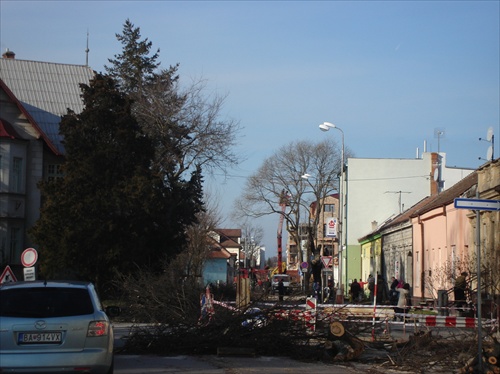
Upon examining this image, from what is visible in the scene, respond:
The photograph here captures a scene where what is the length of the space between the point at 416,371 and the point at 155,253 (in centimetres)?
2146

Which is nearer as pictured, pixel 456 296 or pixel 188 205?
pixel 456 296

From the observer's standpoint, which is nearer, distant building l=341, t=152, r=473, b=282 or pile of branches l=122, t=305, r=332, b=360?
pile of branches l=122, t=305, r=332, b=360

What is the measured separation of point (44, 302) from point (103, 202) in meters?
22.1

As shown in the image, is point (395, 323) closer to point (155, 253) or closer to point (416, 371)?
point (416, 371)

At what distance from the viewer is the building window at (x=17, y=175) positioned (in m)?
42.1

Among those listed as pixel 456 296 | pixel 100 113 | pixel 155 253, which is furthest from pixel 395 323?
pixel 100 113

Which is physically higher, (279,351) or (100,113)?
(100,113)

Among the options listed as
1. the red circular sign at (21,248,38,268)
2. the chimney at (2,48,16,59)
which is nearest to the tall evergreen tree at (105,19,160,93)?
the chimney at (2,48,16,59)

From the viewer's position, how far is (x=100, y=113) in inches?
1394

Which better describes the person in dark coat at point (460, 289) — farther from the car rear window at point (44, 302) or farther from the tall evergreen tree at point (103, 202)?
the car rear window at point (44, 302)

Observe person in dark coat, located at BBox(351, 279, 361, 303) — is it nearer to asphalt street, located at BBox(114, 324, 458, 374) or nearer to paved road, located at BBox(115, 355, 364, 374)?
asphalt street, located at BBox(114, 324, 458, 374)

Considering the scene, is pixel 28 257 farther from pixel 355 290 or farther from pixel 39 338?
pixel 355 290

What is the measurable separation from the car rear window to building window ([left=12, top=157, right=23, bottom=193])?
103 feet

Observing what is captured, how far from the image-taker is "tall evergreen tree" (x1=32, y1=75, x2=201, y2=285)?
3369 cm
